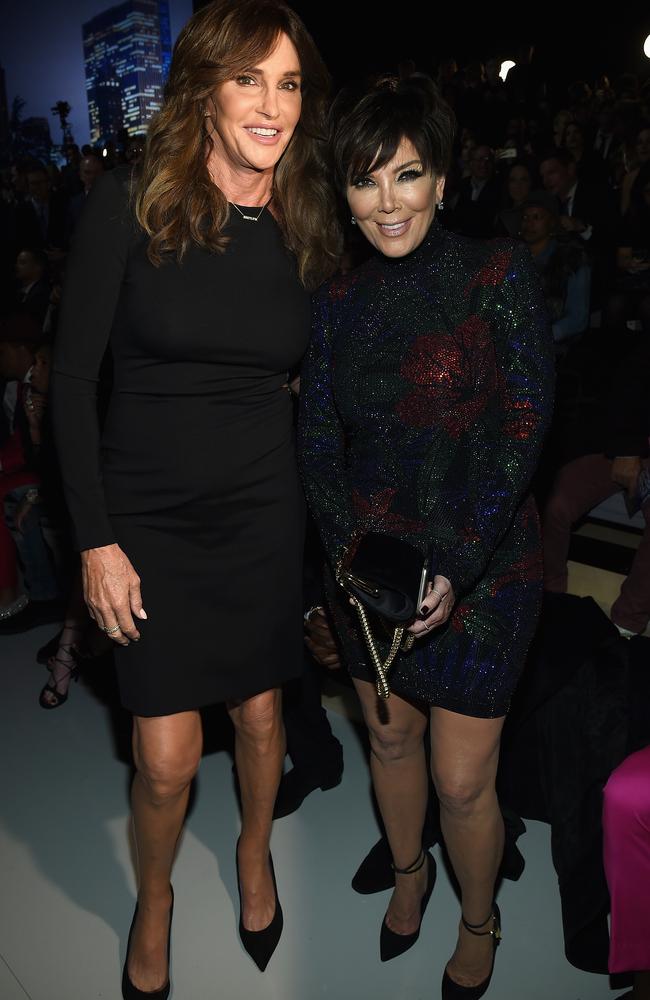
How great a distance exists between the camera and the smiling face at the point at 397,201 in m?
1.61

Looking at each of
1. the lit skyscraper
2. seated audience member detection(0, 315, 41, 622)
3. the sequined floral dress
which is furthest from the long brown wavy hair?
the lit skyscraper

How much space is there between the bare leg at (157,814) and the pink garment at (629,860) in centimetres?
85

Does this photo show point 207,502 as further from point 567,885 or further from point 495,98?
point 495,98

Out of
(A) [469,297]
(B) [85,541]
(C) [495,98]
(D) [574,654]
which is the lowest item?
(D) [574,654]

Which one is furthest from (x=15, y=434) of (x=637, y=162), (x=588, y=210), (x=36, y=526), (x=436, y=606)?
(x=637, y=162)

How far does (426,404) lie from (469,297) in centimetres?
21

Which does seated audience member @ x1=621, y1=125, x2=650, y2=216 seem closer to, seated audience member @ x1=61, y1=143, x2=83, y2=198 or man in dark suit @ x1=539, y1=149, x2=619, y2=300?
man in dark suit @ x1=539, y1=149, x2=619, y2=300

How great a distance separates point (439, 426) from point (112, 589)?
0.69 m

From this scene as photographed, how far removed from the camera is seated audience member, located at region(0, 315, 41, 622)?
3734 millimetres

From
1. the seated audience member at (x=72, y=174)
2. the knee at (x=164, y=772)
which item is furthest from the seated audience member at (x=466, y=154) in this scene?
the knee at (x=164, y=772)

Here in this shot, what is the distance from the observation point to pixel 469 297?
5.35 ft

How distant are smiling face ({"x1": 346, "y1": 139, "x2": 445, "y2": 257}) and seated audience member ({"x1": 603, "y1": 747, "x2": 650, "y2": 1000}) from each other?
108 cm

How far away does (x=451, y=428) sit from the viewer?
166cm

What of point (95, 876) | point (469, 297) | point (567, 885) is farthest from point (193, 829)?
point (469, 297)
